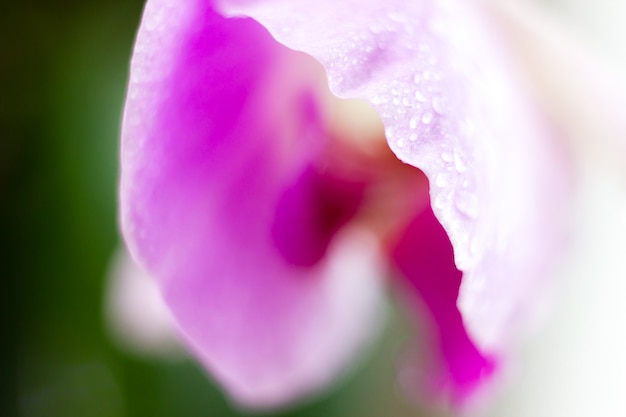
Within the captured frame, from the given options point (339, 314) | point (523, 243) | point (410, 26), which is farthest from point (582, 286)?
point (410, 26)

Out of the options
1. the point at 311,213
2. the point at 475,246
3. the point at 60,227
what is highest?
the point at 475,246

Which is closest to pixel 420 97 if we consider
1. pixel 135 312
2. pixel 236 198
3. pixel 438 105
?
pixel 438 105

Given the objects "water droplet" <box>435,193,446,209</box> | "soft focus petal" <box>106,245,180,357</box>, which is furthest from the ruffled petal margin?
"soft focus petal" <box>106,245,180,357</box>

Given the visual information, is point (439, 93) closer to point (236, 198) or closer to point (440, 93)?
point (440, 93)

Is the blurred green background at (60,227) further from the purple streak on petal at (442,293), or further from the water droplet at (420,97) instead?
the water droplet at (420,97)

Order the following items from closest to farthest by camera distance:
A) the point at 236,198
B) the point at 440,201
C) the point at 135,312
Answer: the point at 440,201
the point at 236,198
the point at 135,312

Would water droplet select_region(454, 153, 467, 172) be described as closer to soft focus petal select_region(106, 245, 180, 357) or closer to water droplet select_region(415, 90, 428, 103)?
water droplet select_region(415, 90, 428, 103)
